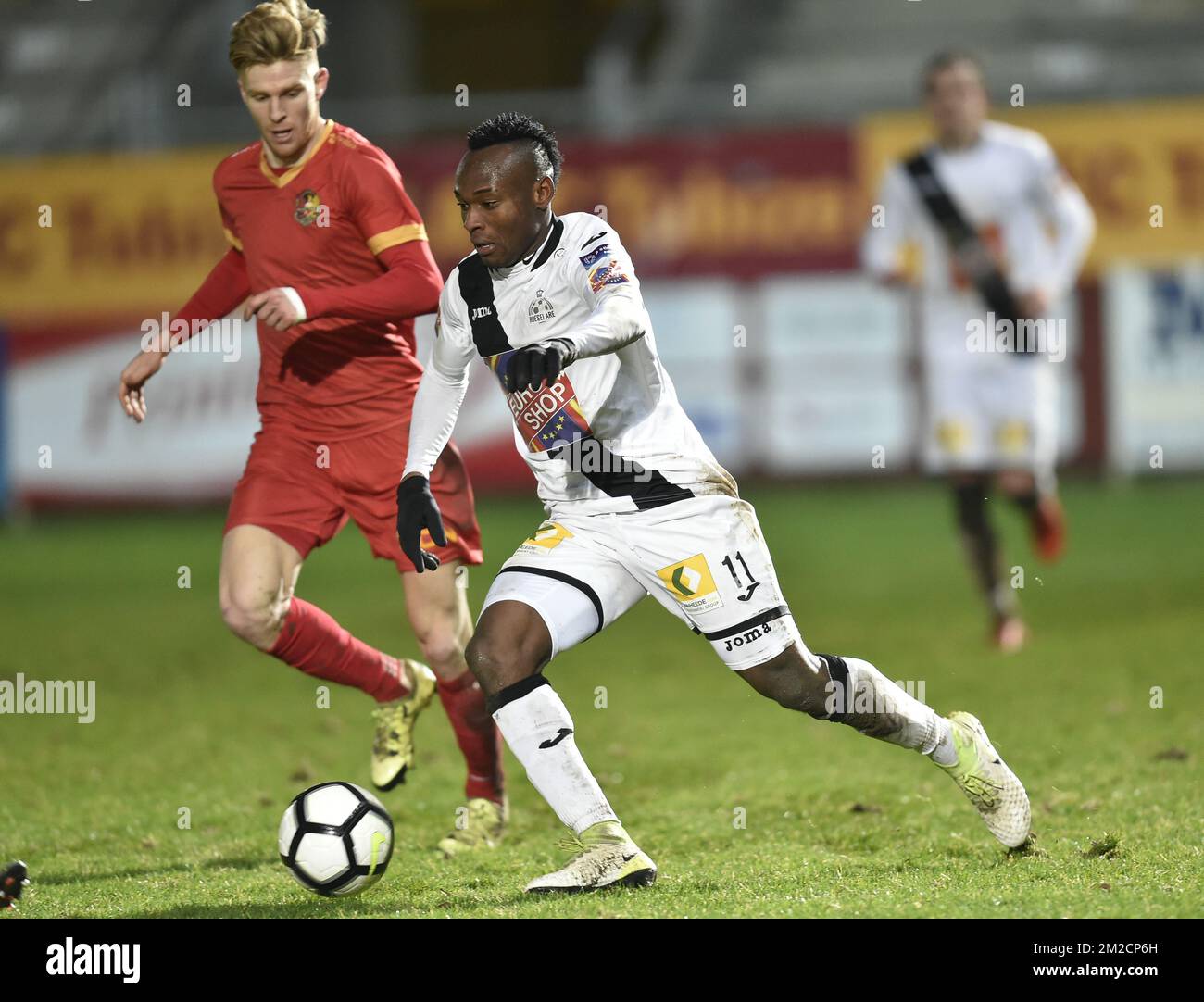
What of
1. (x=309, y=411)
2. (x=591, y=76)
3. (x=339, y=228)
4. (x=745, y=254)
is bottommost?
(x=309, y=411)

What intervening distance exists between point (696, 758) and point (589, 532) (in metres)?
2.11

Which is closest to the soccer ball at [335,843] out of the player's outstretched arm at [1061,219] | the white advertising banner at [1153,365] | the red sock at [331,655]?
the red sock at [331,655]

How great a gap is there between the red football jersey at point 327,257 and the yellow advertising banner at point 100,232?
1122cm

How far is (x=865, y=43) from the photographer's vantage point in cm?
2011

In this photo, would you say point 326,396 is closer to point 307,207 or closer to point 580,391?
point 307,207

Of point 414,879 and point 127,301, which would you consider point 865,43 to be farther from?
point 414,879

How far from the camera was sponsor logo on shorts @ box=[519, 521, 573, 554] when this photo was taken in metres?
4.79

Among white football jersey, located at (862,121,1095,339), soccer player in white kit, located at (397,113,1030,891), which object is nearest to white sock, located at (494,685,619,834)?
soccer player in white kit, located at (397,113,1030,891)

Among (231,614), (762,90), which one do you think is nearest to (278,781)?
(231,614)

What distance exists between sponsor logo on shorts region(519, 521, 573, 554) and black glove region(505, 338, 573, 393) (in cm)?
72

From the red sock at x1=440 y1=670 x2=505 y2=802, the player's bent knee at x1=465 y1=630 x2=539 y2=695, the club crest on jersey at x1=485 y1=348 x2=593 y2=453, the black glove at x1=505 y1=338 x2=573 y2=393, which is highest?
the black glove at x1=505 y1=338 x2=573 y2=393

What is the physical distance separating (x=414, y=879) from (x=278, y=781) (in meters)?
1.70

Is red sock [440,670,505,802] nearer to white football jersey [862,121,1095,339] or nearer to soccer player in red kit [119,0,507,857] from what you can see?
soccer player in red kit [119,0,507,857]

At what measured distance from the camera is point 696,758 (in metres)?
6.67
